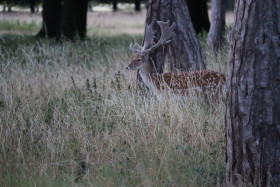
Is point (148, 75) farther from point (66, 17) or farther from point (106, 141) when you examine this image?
point (66, 17)

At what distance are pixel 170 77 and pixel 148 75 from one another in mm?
464

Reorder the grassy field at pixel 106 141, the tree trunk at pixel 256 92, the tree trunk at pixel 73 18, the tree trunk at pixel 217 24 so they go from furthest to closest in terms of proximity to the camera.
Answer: the tree trunk at pixel 73 18, the tree trunk at pixel 217 24, the grassy field at pixel 106 141, the tree trunk at pixel 256 92

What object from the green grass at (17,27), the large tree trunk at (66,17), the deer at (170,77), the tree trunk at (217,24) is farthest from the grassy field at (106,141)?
the green grass at (17,27)

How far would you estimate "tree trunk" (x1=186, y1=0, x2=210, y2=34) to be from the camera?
58.1ft

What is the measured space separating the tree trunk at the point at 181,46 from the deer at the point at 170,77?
0.19 meters

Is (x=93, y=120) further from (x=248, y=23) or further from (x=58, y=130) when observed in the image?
(x=248, y=23)

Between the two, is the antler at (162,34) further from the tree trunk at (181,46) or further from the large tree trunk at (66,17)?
the large tree trunk at (66,17)

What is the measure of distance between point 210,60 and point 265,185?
5688 millimetres

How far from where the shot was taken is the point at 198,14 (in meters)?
18.0

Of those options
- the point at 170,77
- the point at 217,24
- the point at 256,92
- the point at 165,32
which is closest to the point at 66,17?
the point at 217,24

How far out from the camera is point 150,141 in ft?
16.4

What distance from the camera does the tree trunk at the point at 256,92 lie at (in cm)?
372

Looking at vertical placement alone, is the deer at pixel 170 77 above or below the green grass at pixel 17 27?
above

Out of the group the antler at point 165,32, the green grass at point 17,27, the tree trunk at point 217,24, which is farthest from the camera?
the green grass at point 17,27
